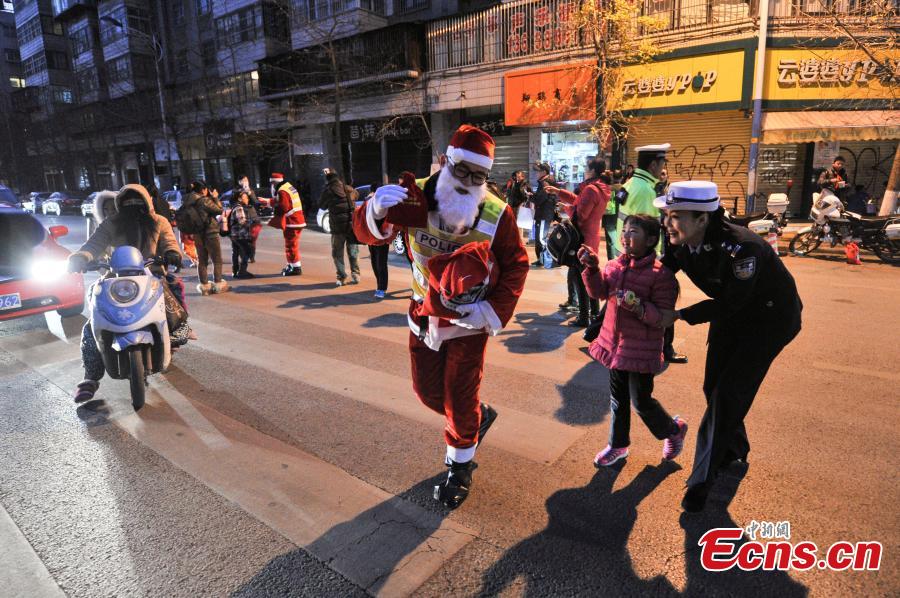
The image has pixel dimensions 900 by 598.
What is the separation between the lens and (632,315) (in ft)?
11.1

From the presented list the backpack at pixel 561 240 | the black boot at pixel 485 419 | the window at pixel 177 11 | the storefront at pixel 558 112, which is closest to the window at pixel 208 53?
the window at pixel 177 11

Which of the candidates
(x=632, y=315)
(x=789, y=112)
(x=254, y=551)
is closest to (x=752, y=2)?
(x=789, y=112)

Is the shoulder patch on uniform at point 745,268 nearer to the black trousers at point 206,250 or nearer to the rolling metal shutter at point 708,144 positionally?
the black trousers at point 206,250

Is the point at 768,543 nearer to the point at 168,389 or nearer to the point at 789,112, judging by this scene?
the point at 168,389

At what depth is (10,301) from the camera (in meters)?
6.93

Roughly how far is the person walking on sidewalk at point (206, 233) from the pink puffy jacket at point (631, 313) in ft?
25.1

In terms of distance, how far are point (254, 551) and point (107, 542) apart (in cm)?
83

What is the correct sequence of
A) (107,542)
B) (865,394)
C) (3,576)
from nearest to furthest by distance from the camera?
(3,576), (107,542), (865,394)

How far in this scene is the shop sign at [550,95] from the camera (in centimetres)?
1777

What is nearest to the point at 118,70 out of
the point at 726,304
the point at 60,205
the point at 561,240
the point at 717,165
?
→ the point at 60,205

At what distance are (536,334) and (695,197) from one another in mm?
3944

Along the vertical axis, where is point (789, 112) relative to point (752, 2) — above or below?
below

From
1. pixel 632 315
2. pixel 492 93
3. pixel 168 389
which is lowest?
pixel 168 389

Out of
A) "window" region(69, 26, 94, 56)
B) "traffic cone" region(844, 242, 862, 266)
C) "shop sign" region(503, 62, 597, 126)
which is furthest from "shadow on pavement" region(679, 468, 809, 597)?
"window" region(69, 26, 94, 56)
